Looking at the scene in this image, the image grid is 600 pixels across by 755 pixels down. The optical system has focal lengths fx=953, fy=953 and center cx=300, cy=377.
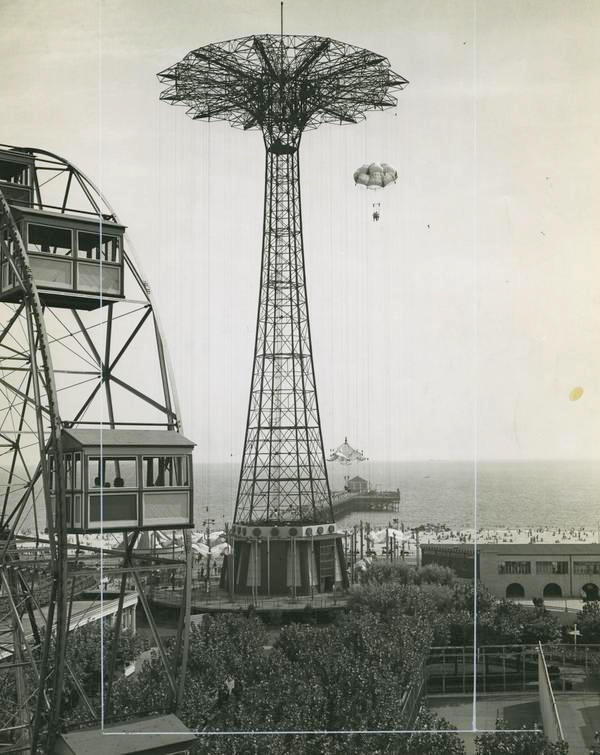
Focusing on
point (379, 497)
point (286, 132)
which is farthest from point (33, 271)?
point (379, 497)

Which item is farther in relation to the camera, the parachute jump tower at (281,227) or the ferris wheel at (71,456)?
the parachute jump tower at (281,227)

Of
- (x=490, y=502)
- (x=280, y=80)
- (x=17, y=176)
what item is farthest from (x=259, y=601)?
(x=490, y=502)

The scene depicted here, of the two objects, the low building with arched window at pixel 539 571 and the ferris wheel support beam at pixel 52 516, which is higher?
the ferris wheel support beam at pixel 52 516

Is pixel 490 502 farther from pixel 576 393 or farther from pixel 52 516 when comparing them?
pixel 52 516

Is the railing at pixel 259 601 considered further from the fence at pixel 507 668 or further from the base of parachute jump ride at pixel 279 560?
the fence at pixel 507 668

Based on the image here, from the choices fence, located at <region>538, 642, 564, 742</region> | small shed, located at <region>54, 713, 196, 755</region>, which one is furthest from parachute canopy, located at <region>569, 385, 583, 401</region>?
small shed, located at <region>54, 713, 196, 755</region>

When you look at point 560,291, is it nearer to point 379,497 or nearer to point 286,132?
point 286,132

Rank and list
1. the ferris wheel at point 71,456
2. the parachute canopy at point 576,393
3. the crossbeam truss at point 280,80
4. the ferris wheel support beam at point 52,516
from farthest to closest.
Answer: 1. the parachute canopy at point 576,393
2. the crossbeam truss at point 280,80
3. the ferris wheel at point 71,456
4. the ferris wheel support beam at point 52,516

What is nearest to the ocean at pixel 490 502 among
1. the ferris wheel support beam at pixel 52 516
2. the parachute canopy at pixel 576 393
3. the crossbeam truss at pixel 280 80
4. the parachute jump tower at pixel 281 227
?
the parachute canopy at pixel 576 393
